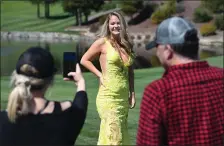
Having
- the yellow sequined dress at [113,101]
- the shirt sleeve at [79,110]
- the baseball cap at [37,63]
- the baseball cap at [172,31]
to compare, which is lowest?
the yellow sequined dress at [113,101]

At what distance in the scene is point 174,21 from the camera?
321 cm

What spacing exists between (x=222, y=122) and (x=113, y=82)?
2.01 m

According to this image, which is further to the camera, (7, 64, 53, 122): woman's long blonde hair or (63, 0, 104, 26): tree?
(63, 0, 104, 26): tree

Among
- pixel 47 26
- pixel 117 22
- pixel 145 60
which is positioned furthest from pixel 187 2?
pixel 117 22

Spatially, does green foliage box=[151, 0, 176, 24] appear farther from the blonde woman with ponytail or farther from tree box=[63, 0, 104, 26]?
the blonde woman with ponytail

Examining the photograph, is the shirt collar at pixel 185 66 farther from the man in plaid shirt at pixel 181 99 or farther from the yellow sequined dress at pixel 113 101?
the yellow sequined dress at pixel 113 101

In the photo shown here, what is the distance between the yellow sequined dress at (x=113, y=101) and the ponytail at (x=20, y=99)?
76.5 inches

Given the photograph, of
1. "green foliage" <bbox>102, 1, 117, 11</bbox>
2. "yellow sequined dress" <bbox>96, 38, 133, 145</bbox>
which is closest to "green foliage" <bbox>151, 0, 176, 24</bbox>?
"green foliage" <bbox>102, 1, 117, 11</bbox>

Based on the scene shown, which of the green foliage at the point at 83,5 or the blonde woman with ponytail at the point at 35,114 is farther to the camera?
the green foliage at the point at 83,5

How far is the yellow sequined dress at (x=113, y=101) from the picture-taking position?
507 centimetres

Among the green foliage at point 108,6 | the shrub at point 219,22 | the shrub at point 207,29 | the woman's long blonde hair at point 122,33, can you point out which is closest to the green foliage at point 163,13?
the shrub at point 219,22

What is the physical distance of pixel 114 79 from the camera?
5129mm

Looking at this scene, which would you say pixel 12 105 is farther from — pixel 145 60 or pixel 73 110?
pixel 145 60

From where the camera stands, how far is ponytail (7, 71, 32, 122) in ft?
10.3
